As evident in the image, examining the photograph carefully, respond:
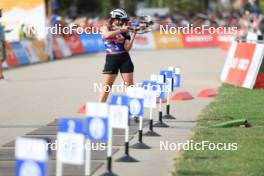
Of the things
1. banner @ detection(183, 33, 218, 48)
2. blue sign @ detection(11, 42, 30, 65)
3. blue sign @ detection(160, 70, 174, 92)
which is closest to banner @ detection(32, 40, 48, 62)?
blue sign @ detection(11, 42, 30, 65)

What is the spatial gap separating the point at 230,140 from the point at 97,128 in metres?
3.64

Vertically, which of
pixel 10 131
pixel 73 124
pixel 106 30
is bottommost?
pixel 10 131

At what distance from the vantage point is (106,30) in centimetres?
1278

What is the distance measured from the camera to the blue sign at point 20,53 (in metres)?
28.3

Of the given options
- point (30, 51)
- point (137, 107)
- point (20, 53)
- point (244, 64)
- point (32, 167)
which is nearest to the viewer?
point (32, 167)

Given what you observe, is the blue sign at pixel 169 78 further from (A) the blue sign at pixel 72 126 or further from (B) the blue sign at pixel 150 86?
(A) the blue sign at pixel 72 126

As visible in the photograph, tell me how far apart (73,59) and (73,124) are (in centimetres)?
2591

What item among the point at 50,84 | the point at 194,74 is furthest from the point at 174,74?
the point at 194,74

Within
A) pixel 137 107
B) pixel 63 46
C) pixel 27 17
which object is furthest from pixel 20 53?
pixel 137 107

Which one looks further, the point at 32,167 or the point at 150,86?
the point at 150,86

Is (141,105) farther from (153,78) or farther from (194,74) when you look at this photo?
(194,74)

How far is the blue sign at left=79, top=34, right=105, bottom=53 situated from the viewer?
3738cm

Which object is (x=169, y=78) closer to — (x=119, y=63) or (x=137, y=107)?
(x=119, y=63)

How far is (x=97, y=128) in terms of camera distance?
7852mm
